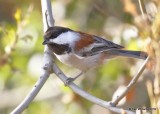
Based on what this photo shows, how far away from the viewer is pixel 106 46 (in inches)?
132

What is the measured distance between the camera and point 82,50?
3254mm

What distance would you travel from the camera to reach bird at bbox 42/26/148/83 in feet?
10.3

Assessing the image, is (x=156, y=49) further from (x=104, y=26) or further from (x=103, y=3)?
(x=104, y=26)

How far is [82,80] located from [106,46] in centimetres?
68

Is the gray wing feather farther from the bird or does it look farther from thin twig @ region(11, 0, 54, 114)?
thin twig @ region(11, 0, 54, 114)

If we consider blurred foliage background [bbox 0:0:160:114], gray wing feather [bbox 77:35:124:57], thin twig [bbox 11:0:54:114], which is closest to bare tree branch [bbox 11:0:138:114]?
thin twig [bbox 11:0:54:114]

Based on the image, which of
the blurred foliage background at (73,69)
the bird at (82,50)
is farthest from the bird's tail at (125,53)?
the blurred foliage background at (73,69)

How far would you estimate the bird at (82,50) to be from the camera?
10.3 feet

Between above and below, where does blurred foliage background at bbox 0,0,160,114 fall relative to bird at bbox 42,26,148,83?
below

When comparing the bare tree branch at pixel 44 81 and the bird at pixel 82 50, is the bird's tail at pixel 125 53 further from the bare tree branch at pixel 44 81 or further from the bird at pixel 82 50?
the bare tree branch at pixel 44 81

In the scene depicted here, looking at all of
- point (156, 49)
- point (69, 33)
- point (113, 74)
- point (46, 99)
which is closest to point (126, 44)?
point (113, 74)

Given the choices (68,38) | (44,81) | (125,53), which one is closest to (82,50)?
(68,38)

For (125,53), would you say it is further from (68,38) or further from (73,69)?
(73,69)

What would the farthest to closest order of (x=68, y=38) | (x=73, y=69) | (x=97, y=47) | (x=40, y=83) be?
(x=73, y=69) < (x=97, y=47) < (x=68, y=38) < (x=40, y=83)
